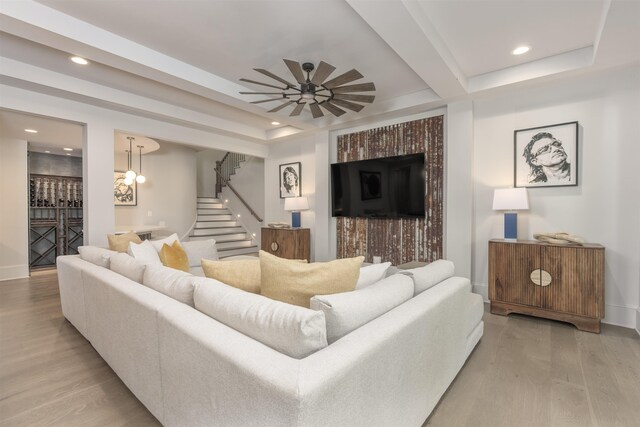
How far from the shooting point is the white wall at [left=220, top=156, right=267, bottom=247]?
730 centimetres

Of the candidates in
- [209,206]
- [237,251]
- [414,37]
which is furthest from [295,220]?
[414,37]

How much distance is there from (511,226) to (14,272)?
7.44 metres

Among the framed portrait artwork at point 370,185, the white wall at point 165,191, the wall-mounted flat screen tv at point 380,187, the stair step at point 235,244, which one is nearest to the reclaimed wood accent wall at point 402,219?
the wall-mounted flat screen tv at point 380,187

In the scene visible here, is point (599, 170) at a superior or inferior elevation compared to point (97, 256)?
superior

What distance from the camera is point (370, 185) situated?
4.70 m

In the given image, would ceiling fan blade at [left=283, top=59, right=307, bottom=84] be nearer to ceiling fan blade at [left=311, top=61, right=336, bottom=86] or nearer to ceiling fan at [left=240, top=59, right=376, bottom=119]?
ceiling fan at [left=240, top=59, right=376, bottom=119]

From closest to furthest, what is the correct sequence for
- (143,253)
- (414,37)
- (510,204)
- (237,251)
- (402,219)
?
(414,37), (143,253), (510,204), (402,219), (237,251)

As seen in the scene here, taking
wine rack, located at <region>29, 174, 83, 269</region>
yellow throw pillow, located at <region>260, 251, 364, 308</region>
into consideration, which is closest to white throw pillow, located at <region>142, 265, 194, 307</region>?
yellow throw pillow, located at <region>260, 251, 364, 308</region>

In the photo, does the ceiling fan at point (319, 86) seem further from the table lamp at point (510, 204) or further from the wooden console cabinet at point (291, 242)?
the wooden console cabinet at point (291, 242)

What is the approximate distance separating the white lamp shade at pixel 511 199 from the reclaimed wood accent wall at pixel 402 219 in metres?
0.79

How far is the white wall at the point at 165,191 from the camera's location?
629cm

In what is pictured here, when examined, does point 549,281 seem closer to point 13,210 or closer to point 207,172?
point 13,210

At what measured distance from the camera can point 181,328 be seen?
1307mm

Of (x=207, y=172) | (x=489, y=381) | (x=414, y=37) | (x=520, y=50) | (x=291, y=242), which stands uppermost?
(x=520, y=50)
